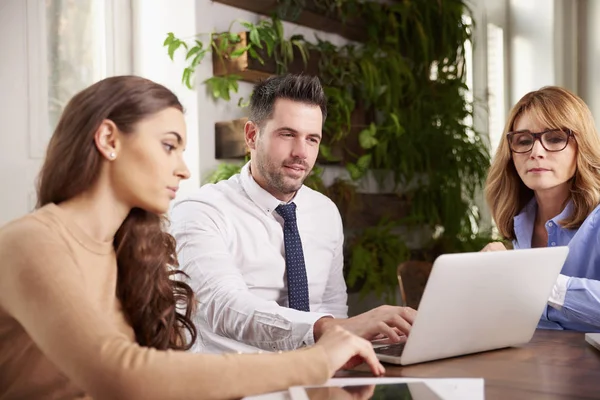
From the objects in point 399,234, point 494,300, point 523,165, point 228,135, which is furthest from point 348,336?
point 399,234

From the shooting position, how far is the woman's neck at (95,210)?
133 cm

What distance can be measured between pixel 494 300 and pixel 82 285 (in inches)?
33.3

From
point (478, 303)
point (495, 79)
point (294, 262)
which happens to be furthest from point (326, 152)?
point (478, 303)

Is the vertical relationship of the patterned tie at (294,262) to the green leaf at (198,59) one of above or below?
below

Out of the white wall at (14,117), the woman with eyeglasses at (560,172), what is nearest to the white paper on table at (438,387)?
the woman with eyeglasses at (560,172)

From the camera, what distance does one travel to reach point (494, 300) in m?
1.56

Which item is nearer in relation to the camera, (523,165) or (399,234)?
(523,165)

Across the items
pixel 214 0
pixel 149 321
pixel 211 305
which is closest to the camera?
pixel 149 321

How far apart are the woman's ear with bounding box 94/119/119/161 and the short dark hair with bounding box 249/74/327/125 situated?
1.25 m

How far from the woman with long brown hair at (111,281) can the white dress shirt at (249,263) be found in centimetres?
38

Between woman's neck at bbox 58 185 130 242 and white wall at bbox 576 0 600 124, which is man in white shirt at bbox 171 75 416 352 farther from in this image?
white wall at bbox 576 0 600 124

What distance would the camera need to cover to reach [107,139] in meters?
1.32

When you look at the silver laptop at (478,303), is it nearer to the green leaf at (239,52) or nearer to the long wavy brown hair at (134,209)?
the long wavy brown hair at (134,209)

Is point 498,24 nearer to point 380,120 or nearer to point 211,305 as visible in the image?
point 380,120
